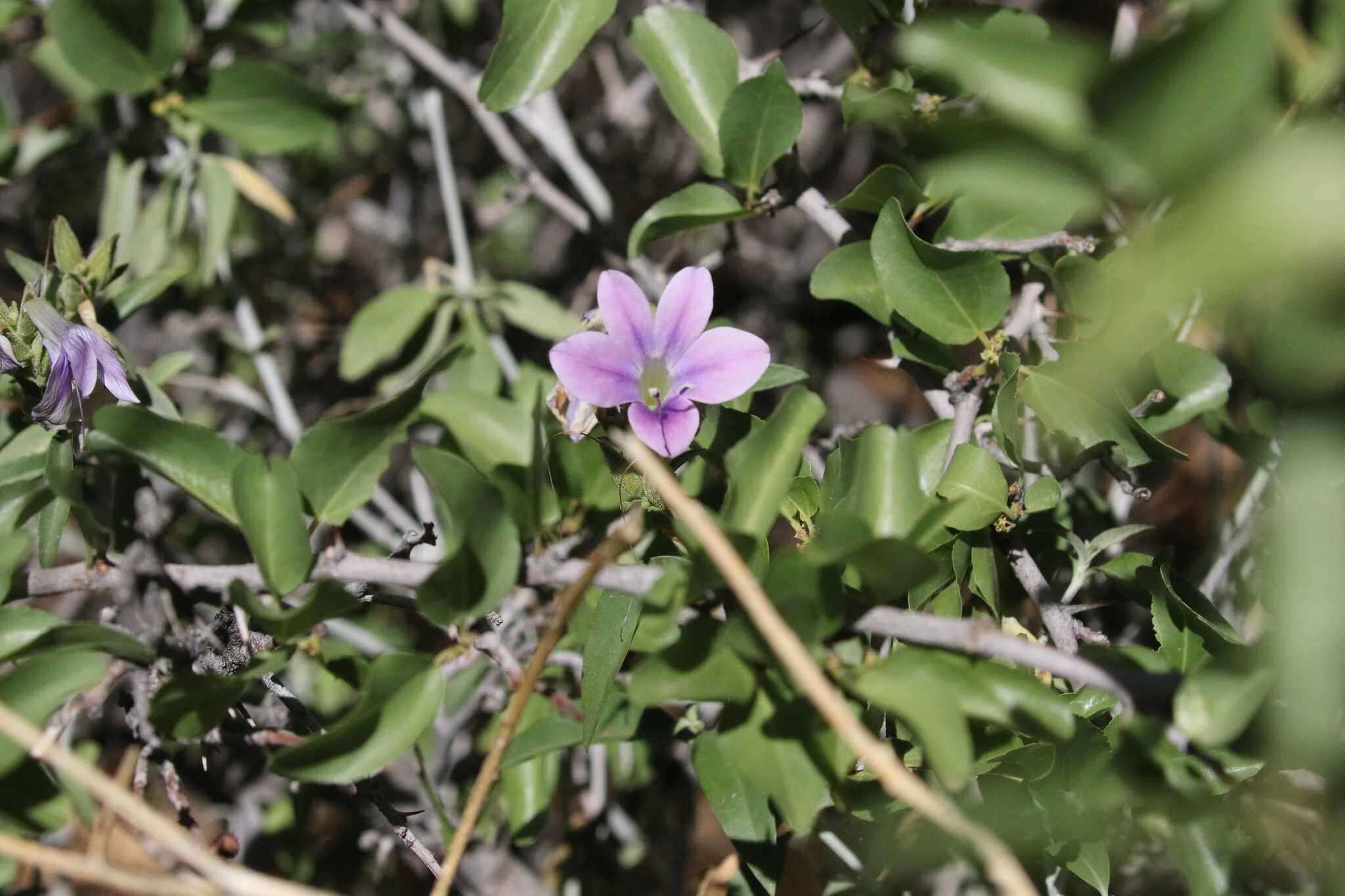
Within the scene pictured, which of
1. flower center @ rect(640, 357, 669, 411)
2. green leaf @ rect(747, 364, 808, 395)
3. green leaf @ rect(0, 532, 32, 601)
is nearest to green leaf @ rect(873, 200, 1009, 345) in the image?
green leaf @ rect(747, 364, 808, 395)

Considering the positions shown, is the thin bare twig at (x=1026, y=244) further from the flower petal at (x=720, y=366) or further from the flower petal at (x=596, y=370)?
the flower petal at (x=596, y=370)

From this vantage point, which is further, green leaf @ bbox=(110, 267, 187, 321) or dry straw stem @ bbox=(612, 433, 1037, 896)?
green leaf @ bbox=(110, 267, 187, 321)

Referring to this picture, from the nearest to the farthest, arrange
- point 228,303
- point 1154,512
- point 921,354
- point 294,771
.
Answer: point 294,771, point 921,354, point 228,303, point 1154,512

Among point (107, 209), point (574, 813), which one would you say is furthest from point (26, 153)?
point (574, 813)

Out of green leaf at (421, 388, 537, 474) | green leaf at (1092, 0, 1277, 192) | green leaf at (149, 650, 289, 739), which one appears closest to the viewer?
green leaf at (1092, 0, 1277, 192)

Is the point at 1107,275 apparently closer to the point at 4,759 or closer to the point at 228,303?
the point at 4,759

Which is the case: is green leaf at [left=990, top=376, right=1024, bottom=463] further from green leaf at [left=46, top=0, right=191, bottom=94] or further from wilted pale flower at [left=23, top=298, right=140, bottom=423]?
green leaf at [left=46, top=0, right=191, bottom=94]
